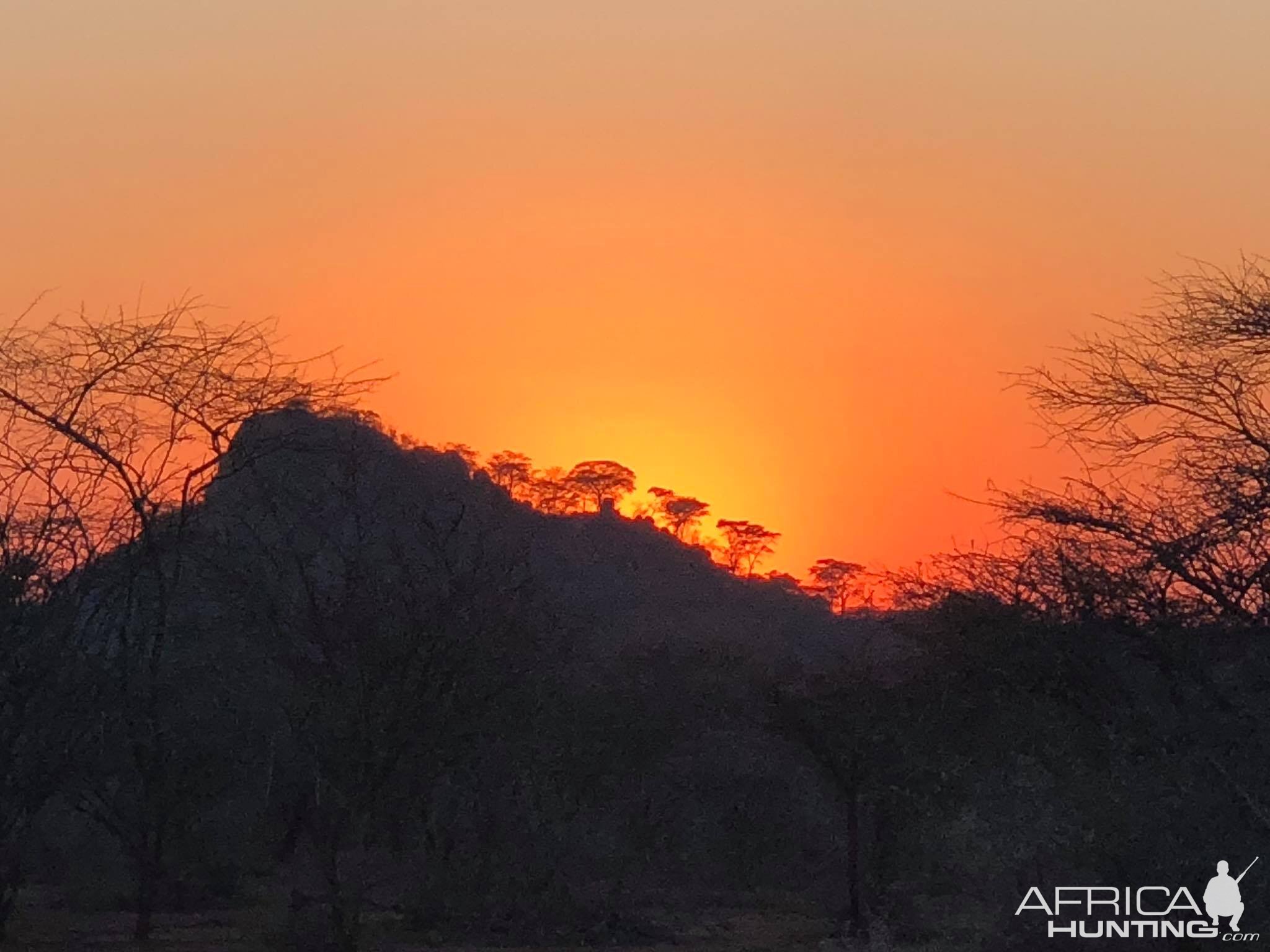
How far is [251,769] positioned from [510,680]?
1252cm

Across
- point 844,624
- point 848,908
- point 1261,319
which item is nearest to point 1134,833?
point 1261,319

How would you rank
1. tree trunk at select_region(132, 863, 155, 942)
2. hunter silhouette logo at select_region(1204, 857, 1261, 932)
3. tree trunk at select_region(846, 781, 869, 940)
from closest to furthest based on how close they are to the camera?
hunter silhouette logo at select_region(1204, 857, 1261, 932), tree trunk at select_region(132, 863, 155, 942), tree trunk at select_region(846, 781, 869, 940)

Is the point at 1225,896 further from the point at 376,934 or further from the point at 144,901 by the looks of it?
the point at 376,934

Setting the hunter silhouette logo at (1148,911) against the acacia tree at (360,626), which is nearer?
the hunter silhouette logo at (1148,911)

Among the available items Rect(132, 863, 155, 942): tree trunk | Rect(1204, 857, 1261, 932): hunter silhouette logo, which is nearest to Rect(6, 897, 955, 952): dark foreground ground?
Rect(132, 863, 155, 942): tree trunk

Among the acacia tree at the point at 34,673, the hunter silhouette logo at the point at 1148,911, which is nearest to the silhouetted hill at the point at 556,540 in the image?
the acacia tree at the point at 34,673

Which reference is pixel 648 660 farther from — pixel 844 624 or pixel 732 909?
pixel 732 909

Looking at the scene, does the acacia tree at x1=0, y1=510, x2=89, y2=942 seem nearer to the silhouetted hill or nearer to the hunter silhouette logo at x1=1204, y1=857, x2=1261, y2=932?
the silhouetted hill

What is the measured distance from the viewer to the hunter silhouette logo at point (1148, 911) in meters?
8.68

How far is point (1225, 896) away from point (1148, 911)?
2.49ft

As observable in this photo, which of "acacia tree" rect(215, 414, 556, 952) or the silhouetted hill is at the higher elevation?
the silhouetted hill

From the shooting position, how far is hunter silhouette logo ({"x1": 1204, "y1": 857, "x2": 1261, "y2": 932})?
8625 millimetres

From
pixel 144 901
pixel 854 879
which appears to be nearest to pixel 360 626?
pixel 144 901

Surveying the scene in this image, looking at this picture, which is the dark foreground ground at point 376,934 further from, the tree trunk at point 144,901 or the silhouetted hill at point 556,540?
the silhouetted hill at point 556,540
